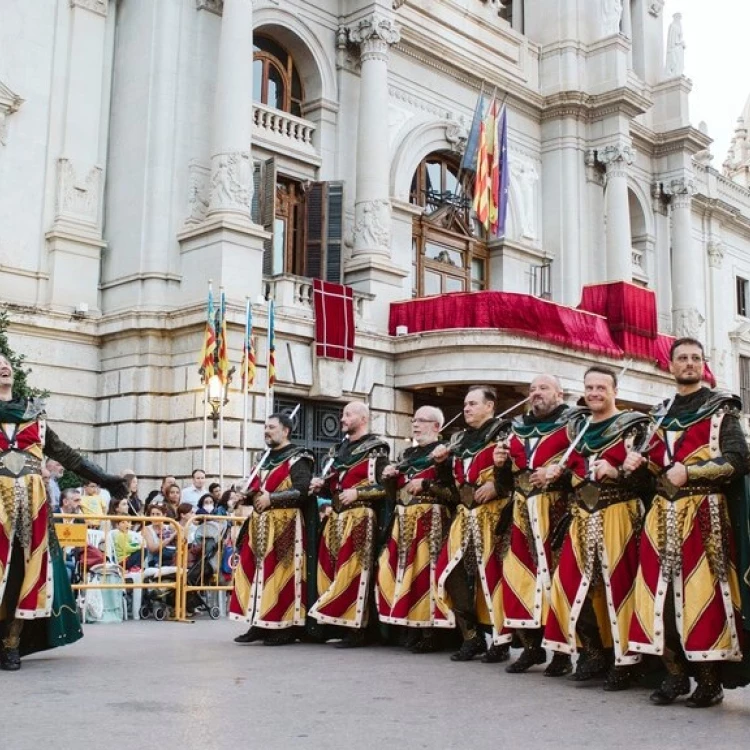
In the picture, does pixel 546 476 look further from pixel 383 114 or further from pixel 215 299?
pixel 383 114

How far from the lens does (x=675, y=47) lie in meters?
31.9

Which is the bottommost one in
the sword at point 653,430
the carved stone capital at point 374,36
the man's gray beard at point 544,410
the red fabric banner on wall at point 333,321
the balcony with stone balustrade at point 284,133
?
the sword at point 653,430

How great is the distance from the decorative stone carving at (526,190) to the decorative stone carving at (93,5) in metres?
11.1

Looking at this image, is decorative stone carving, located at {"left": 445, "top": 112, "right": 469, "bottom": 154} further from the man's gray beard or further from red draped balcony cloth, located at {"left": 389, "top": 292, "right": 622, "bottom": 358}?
the man's gray beard

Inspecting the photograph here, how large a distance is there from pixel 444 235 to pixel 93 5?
9.56 metres

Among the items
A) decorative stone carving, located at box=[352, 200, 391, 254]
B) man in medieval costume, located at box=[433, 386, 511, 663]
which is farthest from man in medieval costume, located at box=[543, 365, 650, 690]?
decorative stone carving, located at box=[352, 200, 391, 254]

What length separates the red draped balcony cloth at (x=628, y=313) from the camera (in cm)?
2397

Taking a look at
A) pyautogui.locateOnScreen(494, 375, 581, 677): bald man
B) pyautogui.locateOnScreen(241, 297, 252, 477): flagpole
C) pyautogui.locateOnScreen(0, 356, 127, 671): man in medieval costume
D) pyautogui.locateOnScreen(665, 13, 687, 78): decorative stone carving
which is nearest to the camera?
pyautogui.locateOnScreen(494, 375, 581, 677): bald man

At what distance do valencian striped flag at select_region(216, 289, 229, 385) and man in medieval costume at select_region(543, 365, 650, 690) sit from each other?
11.1 m

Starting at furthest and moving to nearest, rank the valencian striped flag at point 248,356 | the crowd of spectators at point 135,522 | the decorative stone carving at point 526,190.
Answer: the decorative stone carving at point 526,190 → the valencian striped flag at point 248,356 → the crowd of spectators at point 135,522

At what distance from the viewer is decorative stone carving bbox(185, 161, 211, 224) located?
Result: 19625 millimetres

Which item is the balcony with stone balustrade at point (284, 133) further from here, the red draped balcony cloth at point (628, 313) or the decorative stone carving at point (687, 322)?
the decorative stone carving at point (687, 322)

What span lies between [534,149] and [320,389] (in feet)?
38.0

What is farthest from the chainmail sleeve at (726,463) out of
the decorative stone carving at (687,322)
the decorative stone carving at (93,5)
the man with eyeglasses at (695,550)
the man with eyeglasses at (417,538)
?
the decorative stone carving at (687,322)
